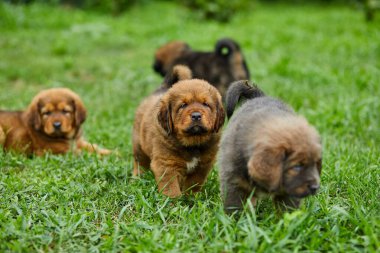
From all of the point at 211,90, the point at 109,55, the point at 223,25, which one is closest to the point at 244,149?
the point at 211,90

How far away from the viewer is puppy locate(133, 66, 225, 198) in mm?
4668

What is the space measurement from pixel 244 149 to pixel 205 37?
10.8 metres

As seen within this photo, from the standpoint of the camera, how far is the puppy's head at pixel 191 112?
462cm

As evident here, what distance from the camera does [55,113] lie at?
6.83 metres

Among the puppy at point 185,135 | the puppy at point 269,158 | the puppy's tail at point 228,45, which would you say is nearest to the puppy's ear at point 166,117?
the puppy at point 185,135

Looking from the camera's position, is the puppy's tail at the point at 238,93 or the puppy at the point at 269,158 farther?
the puppy's tail at the point at 238,93

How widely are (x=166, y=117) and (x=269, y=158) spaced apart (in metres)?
1.60

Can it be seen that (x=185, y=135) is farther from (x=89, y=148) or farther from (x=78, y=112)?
(x=78, y=112)

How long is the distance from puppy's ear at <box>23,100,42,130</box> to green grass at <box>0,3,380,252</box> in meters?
0.78

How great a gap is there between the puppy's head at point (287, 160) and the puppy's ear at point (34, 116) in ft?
13.2

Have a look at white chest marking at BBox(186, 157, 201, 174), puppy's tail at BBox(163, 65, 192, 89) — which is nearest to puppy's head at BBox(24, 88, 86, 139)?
puppy's tail at BBox(163, 65, 192, 89)

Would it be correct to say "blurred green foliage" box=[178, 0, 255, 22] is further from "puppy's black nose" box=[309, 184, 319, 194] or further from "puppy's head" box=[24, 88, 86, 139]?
"puppy's black nose" box=[309, 184, 319, 194]

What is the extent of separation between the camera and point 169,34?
15336 millimetres

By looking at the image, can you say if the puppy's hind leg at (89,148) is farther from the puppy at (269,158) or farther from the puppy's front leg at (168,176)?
the puppy at (269,158)
